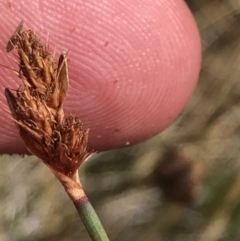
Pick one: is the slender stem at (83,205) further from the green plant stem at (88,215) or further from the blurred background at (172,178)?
the blurred background at (172,178)

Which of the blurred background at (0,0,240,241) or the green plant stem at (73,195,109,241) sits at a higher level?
the green plant stem at (73,195,109,241)

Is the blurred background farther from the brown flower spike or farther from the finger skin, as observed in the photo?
the brown flower spike

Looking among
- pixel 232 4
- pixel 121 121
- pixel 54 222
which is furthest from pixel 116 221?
pixel 232 4

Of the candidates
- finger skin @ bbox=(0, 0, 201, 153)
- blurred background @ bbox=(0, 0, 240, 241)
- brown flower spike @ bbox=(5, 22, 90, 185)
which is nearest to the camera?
brown flower spike @ bbox=(5, 22, 90, 185)

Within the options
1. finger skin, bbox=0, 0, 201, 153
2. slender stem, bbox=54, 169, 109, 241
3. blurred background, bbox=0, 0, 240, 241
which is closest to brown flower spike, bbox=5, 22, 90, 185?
slender stem, bbox=54, 169, 109, 241

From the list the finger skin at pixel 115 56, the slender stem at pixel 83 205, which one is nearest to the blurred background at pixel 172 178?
the finger skin at pixel 115 56

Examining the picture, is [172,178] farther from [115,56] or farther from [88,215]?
[88,215]

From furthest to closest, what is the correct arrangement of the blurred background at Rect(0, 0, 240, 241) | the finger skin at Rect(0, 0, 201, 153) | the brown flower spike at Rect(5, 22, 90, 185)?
the blurred background at Rect(0, 0, 240, 241) < the finger skin at Rect(0, 0, 201, 153) < the brown flower spike at Rect(5, 22, 90, 185)

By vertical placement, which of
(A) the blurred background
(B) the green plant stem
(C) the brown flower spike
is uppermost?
(C) the brown flower spike
